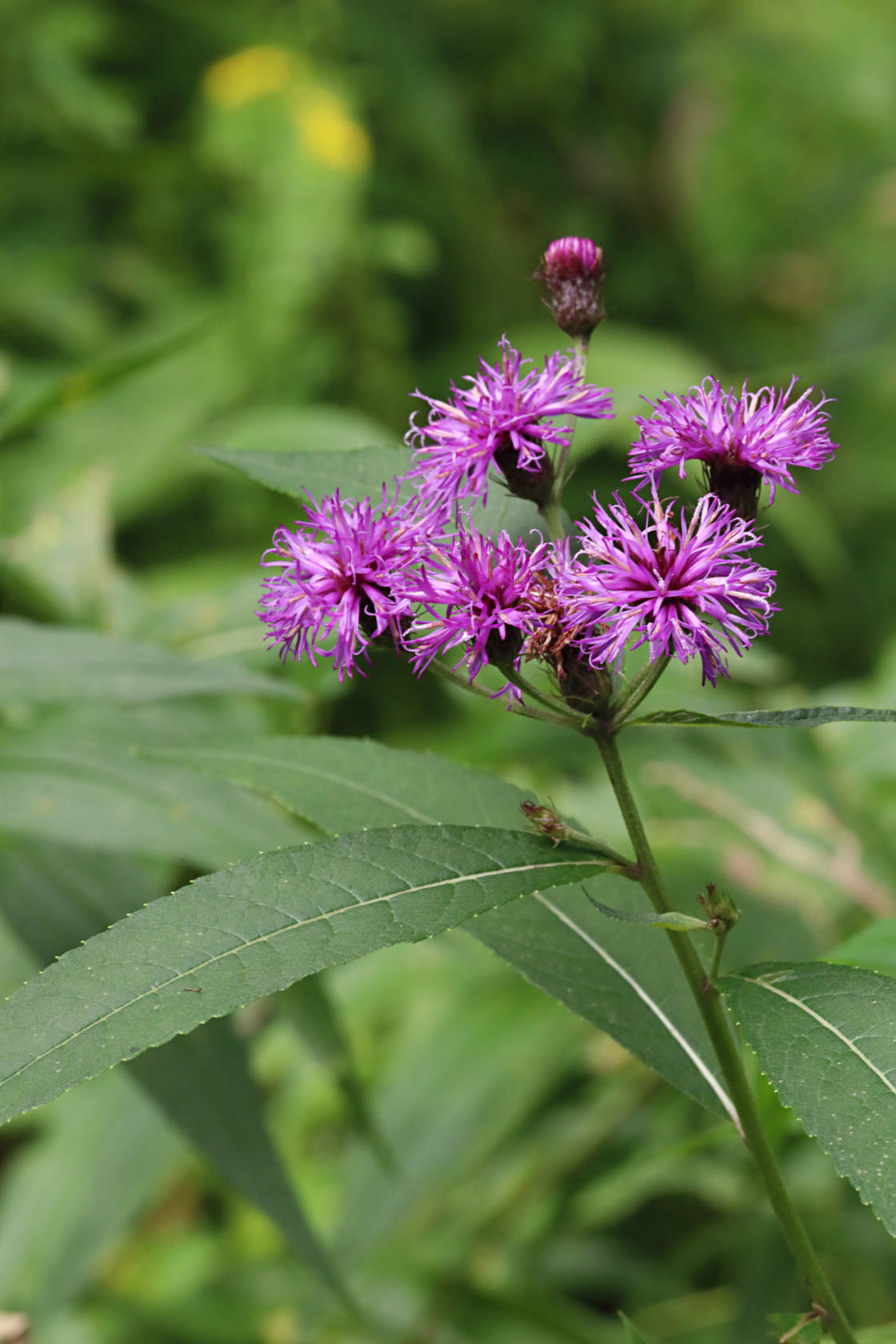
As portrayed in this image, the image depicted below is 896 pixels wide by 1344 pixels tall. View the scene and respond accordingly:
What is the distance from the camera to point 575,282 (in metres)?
0.56

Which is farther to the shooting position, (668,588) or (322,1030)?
(322,1030)

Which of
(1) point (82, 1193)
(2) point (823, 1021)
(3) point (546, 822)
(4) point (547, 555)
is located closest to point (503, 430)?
(4) point (547, 555)

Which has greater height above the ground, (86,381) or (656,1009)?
(86,381)

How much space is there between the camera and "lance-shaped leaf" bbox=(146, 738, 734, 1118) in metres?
0.56

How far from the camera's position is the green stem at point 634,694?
0.45m

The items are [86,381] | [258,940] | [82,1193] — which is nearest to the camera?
[258,940]

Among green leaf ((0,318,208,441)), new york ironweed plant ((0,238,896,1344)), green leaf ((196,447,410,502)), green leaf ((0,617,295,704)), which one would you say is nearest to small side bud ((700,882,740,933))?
new york ironweed plant ((0,238,896,1344))

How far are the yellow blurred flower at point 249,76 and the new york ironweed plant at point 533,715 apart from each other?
267 centimetres

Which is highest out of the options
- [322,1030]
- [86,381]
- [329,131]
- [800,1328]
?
[329,131]

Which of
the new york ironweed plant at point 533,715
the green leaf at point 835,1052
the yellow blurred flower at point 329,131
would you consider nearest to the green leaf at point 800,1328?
the new york ironweed plant at point 533,715

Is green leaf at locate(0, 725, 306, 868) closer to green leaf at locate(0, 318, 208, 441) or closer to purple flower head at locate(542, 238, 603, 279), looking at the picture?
green leaf at locate(0, 318, 208, 441)

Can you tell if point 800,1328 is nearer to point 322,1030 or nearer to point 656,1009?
point 656,1009

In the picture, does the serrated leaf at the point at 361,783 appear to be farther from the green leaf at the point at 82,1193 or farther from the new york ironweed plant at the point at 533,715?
the green leaf at the point at 82,1193

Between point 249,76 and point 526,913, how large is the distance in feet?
9.24
